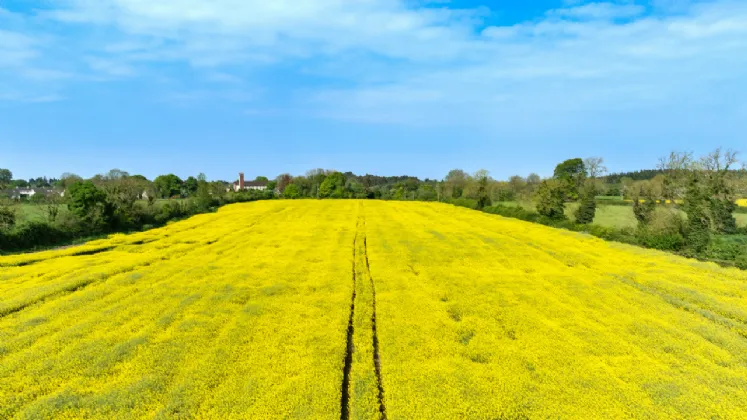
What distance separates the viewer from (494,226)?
42031 millimetres

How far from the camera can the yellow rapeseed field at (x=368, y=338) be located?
832cm

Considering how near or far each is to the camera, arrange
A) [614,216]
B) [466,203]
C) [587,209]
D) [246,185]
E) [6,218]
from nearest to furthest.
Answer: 1. [6,218]
2. [587,209]
3. [614,216]
4. [466,203]
5. [246,185]

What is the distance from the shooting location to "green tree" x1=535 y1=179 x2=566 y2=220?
163 ft

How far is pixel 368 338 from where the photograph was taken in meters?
11.7

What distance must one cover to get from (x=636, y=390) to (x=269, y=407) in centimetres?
905

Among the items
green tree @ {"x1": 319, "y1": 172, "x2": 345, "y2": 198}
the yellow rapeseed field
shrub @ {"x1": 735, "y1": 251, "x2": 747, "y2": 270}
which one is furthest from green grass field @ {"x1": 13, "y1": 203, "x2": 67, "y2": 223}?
green tree @ {"x1": 319, "y1": 172, "x2": 345, "y2": 198}

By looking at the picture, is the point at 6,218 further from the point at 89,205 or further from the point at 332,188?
the point at 332,188

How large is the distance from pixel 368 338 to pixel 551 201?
4683 cm

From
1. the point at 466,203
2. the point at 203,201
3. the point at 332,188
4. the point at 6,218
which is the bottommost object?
the point at 6,218

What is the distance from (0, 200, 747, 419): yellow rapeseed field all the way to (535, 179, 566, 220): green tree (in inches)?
1044

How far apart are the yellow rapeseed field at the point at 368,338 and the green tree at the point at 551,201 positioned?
2652 centimetres

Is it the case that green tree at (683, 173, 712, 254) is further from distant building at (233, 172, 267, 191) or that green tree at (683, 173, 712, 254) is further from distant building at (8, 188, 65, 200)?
distant building at (233, 172, 267, 191)

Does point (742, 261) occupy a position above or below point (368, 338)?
above

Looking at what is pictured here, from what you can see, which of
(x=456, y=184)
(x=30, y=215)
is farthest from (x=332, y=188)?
(x=30, y=215)
